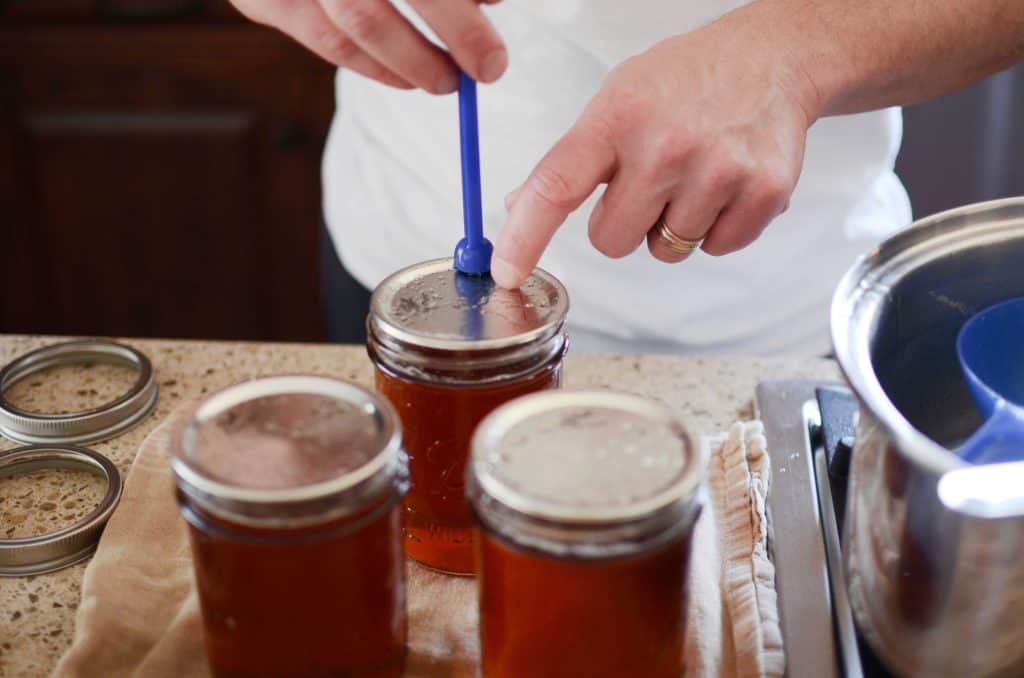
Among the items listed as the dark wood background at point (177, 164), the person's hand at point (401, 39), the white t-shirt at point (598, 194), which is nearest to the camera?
the person's hand at point (401, 39)

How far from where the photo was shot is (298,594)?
52cm

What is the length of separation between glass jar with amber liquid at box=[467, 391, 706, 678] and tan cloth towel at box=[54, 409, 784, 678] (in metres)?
0.08

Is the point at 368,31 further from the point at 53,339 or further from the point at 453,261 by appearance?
the point at 53,339

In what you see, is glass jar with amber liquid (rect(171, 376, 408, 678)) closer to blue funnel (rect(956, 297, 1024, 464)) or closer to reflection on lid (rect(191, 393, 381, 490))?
reflection on lid (rect(191, 393, 381, 490))

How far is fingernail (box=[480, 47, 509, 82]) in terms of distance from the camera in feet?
2.01

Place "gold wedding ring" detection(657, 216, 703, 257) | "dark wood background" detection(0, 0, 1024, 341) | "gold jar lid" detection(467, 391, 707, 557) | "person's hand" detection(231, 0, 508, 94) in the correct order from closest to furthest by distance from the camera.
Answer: "gold jar lid" detection(467, 391, 707, 557), "person's hand" detection(231, 0, 508, 94), "gold wedding ring" detection(657, 216, 703, 257), "dark wood background" detection(0, 0, 1024, 341)

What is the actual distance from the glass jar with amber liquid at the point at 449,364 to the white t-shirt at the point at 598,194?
11.9 inches

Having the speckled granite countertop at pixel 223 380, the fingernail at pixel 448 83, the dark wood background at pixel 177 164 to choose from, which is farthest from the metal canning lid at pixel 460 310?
the dark wood background at pixel 177 164

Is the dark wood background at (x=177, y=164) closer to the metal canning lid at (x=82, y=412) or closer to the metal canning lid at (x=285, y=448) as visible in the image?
the metal canning lid at (x=82, y=412)

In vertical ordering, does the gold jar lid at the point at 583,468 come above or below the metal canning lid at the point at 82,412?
above

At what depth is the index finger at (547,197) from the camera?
2.16 feet

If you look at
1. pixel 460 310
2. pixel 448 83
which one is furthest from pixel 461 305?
pixel 448 83

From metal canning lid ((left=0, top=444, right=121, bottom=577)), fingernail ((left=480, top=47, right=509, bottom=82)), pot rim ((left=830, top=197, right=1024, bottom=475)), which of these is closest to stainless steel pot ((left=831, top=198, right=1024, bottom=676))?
pot rim ((left=830, top=197, right=1024, bottom=475))

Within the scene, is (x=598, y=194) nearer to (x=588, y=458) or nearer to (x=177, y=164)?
(x=588, y=458)
